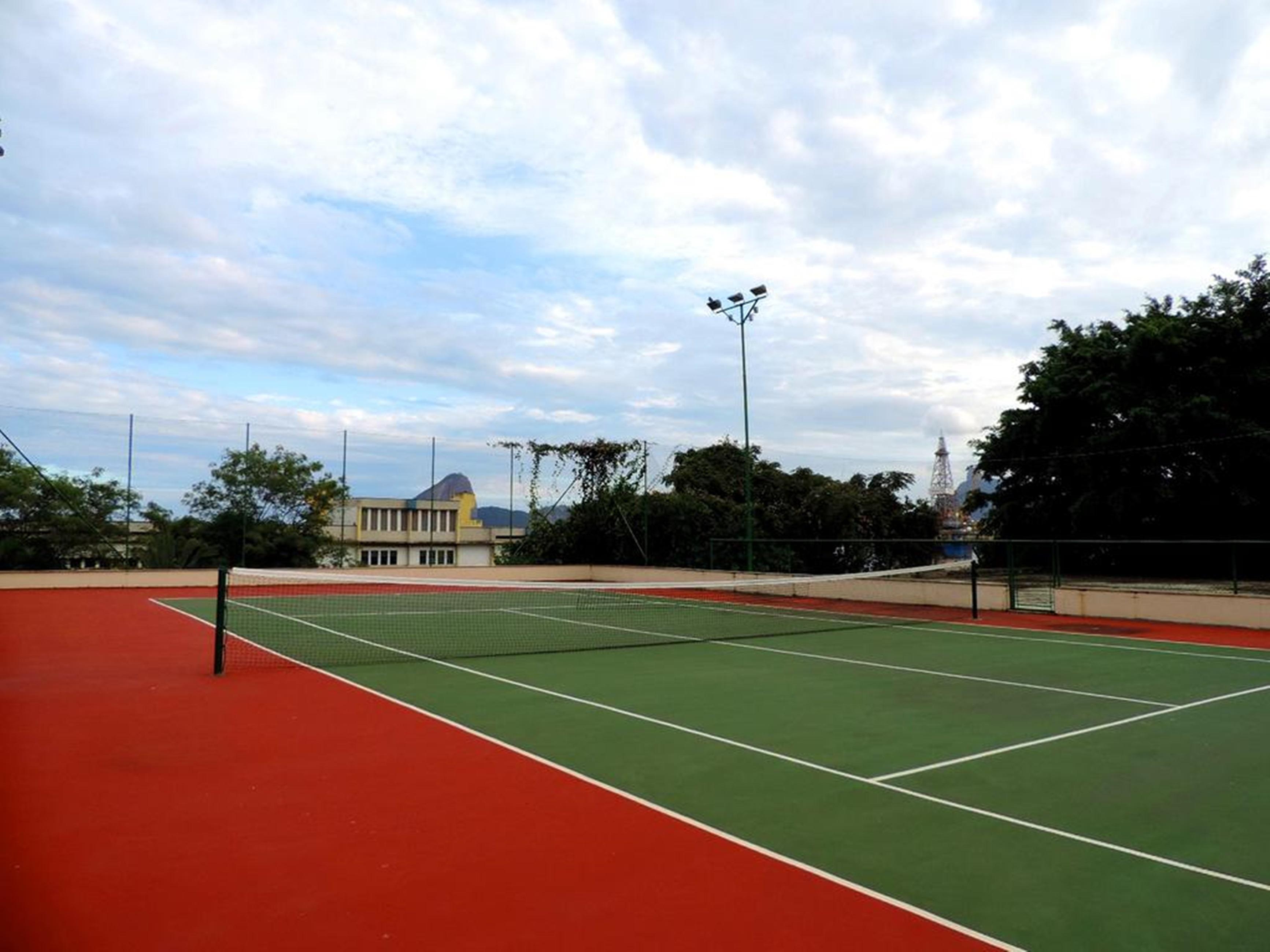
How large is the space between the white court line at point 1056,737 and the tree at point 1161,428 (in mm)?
19049

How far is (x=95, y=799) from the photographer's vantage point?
18.1 feet

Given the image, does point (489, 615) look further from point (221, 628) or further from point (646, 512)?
point (646, 512)

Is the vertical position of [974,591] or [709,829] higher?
[974,591]

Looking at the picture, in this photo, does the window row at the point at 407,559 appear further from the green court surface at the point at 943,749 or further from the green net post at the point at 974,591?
the green net post at the point at 974,591

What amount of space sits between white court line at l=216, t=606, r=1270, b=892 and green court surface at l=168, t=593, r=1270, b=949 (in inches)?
0.9

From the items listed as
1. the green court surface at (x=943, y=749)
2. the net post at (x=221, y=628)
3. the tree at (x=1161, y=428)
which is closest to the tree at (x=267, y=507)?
the green court surface at (x=943, y=749)

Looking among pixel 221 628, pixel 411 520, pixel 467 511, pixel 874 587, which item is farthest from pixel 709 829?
pixel 411 520

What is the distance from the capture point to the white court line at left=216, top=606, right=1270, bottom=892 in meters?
4.52

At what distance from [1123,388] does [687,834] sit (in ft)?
91.1

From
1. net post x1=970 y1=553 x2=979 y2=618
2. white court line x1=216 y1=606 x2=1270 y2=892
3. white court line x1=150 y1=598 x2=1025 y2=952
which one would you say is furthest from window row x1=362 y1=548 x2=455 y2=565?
white court line x1=150 y1=598 x2=1025 y2=952

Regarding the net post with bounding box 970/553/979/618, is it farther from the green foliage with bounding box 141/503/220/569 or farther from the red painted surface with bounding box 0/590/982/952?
the green foliage with bounding box 141/503/220/569

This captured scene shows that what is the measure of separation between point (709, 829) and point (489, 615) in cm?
1384

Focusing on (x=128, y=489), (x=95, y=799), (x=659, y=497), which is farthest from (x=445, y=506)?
(x=95, y=799)

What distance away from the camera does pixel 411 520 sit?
31.8 metres
